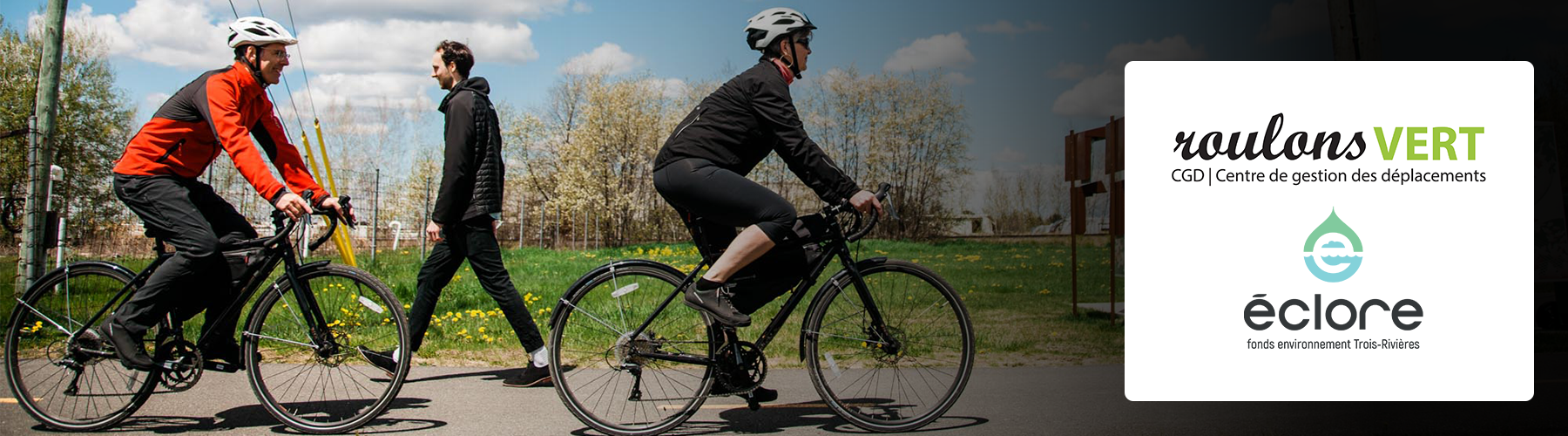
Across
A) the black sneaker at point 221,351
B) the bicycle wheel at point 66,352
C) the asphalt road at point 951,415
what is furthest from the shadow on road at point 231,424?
the black sneaker at point 221,351

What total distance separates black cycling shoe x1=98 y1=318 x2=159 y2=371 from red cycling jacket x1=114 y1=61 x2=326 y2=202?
603 mm

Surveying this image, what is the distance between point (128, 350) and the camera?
4262 mm

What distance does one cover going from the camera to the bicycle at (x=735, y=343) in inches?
166

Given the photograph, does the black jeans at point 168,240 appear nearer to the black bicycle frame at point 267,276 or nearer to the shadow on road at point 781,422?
the black bicycle frame at point 267,276

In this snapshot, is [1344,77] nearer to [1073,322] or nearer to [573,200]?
[1073,322]

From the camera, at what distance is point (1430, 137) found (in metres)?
4.11

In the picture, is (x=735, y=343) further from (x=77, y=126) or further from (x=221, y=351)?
(x=77, y=126)

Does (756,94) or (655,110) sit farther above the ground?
(655,110)

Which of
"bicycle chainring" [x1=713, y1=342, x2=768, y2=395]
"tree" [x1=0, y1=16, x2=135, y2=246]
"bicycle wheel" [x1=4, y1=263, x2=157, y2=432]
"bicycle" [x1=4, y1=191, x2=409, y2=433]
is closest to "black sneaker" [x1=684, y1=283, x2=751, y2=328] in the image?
"bicycle chainring" [x1=713, y1=342, x2=768, y2=395]

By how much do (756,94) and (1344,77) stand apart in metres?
2.16

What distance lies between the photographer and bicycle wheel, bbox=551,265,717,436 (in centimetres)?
422

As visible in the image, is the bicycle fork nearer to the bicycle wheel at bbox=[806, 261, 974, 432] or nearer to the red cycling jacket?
the bicycle wheel at bbox=[806, 261, 974, 432]

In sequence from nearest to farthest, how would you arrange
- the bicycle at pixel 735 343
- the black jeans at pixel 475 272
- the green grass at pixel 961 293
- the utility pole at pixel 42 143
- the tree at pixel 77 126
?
the bicycle at pixel 735 343 → the black jeans at pixel 475 272 → the green grass at pixel 961 293 → the utility pole at pixel 42 143 → the tree at pixel 77 126

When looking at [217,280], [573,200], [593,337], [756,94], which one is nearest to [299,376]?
[217,280]
